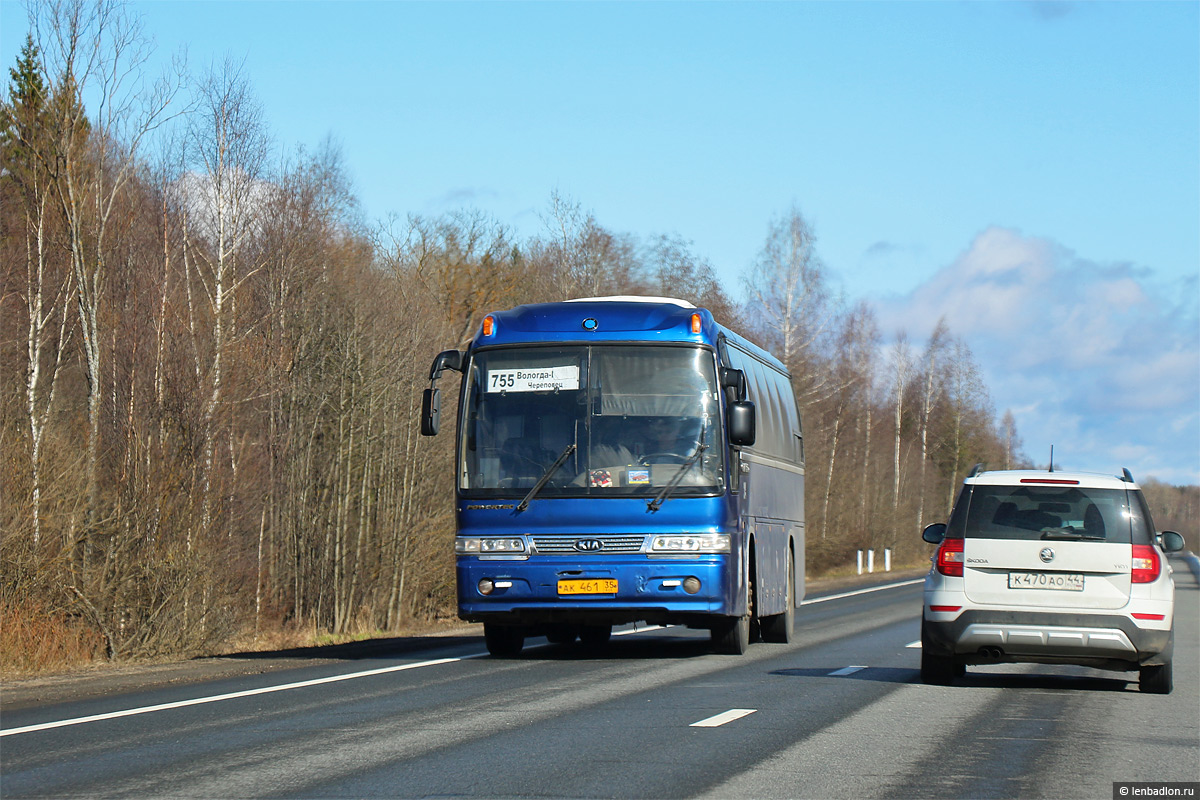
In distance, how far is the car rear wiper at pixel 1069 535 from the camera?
12055 millimetres

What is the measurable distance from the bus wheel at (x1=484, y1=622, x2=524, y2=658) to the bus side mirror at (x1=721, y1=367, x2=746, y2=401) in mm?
3771

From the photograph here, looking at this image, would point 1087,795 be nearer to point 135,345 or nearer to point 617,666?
point 617,666

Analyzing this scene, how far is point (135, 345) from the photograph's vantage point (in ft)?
65.2

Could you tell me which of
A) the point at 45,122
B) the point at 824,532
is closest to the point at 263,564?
the point at 45,122

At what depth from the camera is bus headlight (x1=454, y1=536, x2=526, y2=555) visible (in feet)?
48.9

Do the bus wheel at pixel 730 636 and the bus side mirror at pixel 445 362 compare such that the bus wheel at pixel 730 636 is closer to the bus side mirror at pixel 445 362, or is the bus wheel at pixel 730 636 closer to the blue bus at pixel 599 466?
the blue bus at pixel 599 466

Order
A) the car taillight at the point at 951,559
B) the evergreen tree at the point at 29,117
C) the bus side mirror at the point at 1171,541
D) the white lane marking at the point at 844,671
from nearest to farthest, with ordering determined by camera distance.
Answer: the car taillight at the point at 951,559, the bus side mirror at the point at 1171,541, the white lane marking at the point at 844,671, the evergreen tree at the point at 29,117

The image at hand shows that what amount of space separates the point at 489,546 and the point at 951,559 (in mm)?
4938

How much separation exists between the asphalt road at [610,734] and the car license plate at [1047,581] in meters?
0.94

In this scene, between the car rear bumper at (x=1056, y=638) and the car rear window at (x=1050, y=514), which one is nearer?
the car rear bumper at (x=1056, y=638)

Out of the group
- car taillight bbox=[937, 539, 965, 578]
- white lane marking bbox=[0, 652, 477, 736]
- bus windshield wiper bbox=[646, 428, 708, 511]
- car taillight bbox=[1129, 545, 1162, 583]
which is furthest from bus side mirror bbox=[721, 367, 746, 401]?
car taillight bbox=[1129, 545, 1162, 583]

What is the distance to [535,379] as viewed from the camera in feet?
50.0

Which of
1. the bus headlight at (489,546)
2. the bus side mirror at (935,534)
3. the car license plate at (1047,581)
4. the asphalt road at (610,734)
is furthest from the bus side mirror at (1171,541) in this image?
the bus headlight at (489,546)

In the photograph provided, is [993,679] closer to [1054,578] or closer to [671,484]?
[1054,578]
